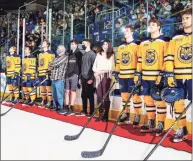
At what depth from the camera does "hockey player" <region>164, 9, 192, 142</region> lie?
91.2 inches

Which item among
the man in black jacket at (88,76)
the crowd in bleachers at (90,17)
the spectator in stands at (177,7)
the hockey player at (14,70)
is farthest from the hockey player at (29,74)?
the spectator in stands at (177,7)

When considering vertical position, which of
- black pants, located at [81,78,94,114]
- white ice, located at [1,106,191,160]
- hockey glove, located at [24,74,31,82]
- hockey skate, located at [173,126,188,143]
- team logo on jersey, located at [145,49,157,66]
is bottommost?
white ice, located at [1,106,191,160]

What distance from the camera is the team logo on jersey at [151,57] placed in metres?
2.63

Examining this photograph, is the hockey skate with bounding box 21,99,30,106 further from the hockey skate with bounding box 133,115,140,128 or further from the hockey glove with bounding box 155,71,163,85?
the hockey glove with bounding box 155,71,163,85

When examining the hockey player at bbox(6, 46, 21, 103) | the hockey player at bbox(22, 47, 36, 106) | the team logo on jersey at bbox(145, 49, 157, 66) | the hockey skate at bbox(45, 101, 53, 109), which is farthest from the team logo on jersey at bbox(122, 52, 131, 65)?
the hockey player at bbox(6, 46, 21, 103)

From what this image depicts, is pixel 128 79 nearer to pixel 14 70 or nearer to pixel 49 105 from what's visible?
pixel 49 105

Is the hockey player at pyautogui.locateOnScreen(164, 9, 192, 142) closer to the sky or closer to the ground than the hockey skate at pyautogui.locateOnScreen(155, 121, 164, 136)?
closer to the sky

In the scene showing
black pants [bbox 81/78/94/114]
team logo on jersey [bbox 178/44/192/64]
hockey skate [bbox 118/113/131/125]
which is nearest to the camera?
team logo on jersey [bbox 178/44/192/64]

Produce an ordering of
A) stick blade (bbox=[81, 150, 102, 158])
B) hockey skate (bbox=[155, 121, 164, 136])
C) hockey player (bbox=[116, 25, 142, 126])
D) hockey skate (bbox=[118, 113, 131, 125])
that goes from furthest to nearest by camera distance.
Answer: hockey skate (bbox=[118, 113, 131, 125]), hockey player (bbox=[116, 25, 142, 126]), hockey skate (bbox=[155, 121, 164, 136]), stick blade (bbox=[81, 150, 102, 158])

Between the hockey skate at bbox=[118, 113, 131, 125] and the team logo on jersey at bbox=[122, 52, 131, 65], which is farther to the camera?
the hockey skate at bbox=[118, 113, 131, 125]

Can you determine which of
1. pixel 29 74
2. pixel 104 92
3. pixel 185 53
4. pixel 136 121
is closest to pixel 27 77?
pixel 29 74

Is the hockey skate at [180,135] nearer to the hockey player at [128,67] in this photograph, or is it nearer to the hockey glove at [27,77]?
the hockey player at [128,67]

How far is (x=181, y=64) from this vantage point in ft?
7.74

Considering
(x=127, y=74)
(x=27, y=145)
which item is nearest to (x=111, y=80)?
(x=127, y=74)
